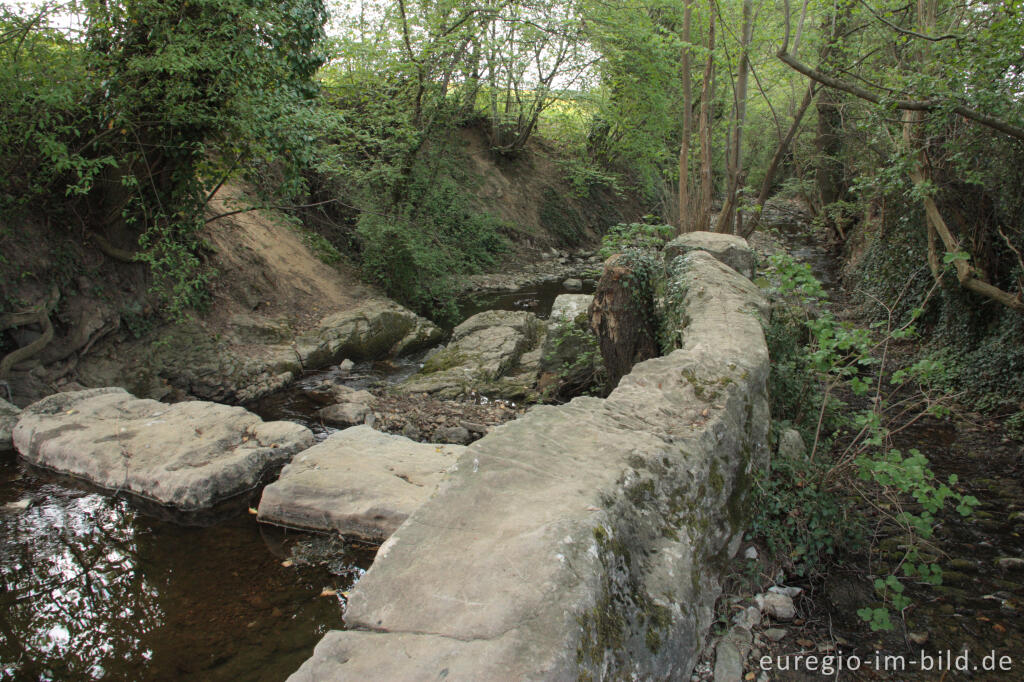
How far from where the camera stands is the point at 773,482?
3.93 metres

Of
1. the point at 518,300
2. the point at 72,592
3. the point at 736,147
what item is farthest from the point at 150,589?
the point at 518,300

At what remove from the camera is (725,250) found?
21.7ft

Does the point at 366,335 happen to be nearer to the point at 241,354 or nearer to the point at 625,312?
the point at 241,354

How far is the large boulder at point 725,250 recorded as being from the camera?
6625 millimetres

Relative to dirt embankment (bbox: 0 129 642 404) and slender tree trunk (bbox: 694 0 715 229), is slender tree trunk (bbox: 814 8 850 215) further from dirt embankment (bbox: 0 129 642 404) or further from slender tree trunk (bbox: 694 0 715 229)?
dirt embankment (bbox: 0 129 642 404)

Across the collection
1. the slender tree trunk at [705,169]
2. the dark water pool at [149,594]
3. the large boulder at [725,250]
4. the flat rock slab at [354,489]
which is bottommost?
the dark water pool at [149,594]

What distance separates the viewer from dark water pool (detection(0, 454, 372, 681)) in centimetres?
319

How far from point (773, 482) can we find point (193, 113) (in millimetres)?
7298

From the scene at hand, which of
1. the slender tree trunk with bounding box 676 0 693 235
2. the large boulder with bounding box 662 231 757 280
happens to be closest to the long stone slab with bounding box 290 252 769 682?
the large boulder with bounding box 662 231 757 280

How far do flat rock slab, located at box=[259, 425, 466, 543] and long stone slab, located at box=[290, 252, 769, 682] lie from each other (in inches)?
67.7

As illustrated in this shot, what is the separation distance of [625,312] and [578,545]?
404 centimetres

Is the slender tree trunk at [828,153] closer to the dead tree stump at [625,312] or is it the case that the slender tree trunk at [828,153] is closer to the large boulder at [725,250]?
the large boulder at [725,250]

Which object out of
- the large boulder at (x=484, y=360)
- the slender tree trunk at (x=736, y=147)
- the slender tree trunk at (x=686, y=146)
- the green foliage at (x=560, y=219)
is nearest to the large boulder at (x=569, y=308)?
the large boulder at (x=484, y=360)

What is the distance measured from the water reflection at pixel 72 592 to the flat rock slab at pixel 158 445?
36 cm
